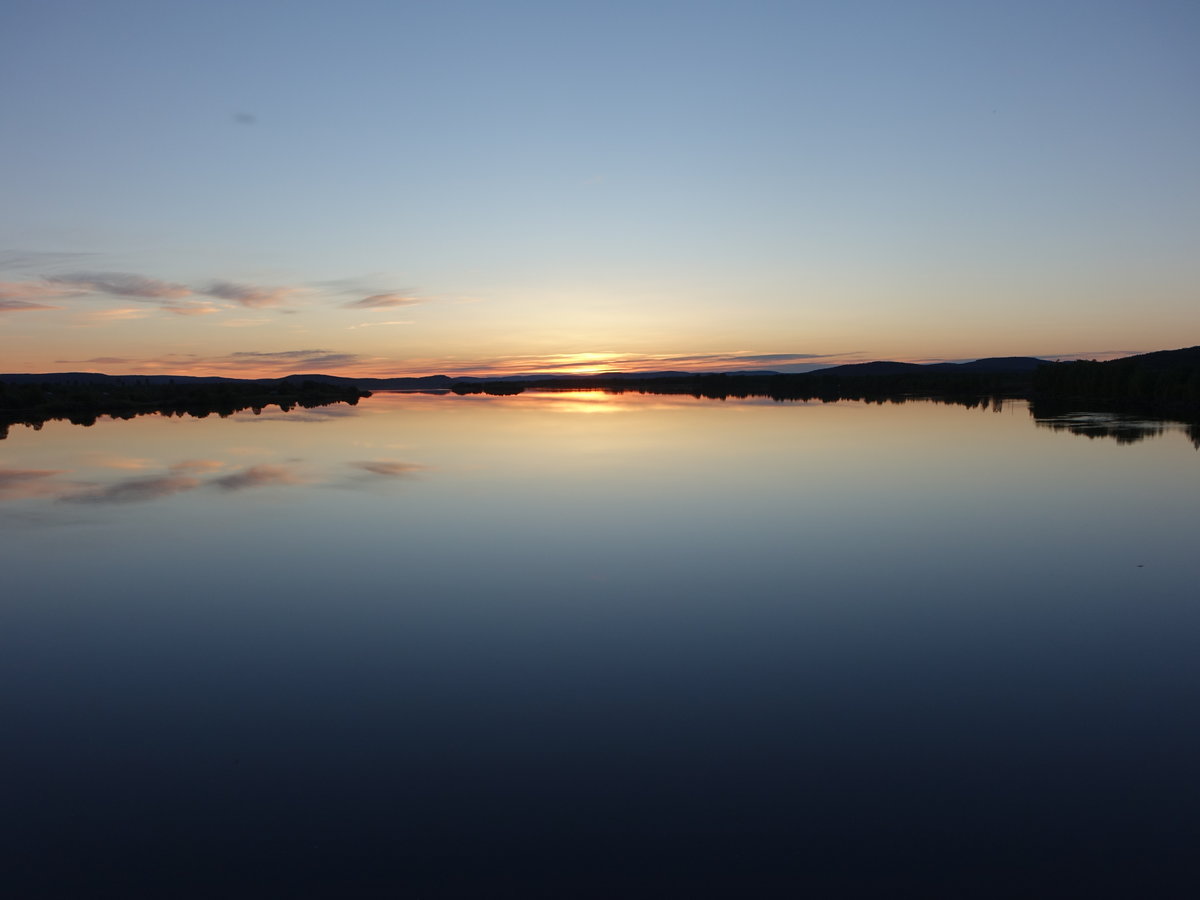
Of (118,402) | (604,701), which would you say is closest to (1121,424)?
(604,701)

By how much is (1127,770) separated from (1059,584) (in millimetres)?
3863

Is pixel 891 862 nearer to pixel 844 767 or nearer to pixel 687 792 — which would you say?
pixel 844 767

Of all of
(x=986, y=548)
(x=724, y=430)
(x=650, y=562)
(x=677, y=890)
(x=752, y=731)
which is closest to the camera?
(x=677, y=890)

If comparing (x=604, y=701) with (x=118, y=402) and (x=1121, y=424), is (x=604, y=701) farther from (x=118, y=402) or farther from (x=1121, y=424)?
(x=118, y=402)

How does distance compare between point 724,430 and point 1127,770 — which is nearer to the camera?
point 1127,770

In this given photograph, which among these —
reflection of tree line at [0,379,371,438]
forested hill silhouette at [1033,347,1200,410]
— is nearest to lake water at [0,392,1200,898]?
reflection of tree line at [0,379,371,438]

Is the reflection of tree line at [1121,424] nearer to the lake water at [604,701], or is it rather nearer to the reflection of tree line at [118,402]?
the lake water at [604,701]

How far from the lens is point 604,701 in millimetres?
4812

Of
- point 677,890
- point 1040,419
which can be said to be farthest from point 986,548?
point 1040,419

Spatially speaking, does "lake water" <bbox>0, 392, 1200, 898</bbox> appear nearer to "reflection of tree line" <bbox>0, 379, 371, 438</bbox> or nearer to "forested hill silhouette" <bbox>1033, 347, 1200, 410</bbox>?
"reflection of tree line" <bbox>0, 379, 371, 438</bbox>

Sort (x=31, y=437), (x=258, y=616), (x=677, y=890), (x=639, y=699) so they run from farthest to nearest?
(x=31, y=437) < (x=258, y=616) < (x=639, y=699) < (x=677, y=890)

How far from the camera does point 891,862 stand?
328 cm

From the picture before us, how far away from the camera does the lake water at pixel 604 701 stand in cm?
336

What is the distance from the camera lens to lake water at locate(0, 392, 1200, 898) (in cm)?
336
